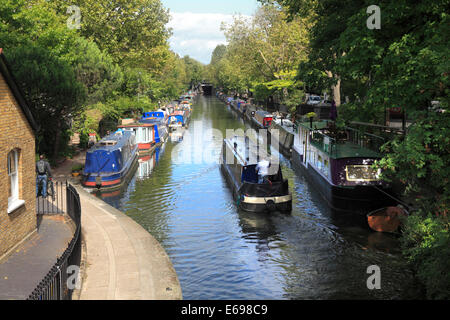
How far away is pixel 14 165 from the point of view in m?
14.9

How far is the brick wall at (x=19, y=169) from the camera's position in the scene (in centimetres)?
1341

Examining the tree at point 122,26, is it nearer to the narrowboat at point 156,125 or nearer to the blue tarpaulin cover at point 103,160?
Result: the narrowboat at point 156,125

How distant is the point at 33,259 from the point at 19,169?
309cm

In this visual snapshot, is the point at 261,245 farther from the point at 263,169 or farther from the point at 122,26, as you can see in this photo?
the point at 122,26

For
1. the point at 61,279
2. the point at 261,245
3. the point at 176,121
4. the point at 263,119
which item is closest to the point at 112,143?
the point at 261,245

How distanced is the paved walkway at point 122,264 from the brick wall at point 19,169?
79.4 inches

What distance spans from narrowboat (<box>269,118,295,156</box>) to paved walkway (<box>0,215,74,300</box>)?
2711 cm

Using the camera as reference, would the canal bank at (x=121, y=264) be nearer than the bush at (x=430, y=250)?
Yes

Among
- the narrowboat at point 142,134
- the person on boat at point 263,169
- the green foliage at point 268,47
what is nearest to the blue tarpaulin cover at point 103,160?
the person on boat at point 263,169

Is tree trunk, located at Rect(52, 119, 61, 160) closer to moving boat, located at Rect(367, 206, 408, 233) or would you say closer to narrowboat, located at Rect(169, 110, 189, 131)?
moving boat, located at Rect(367, 206, 408, 233)

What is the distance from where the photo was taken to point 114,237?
16.5m
